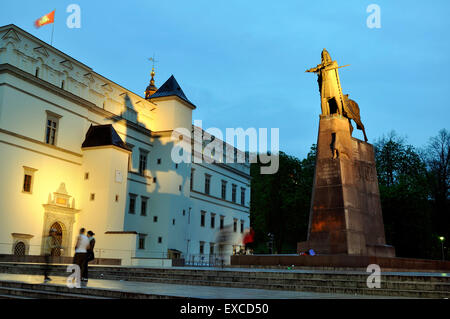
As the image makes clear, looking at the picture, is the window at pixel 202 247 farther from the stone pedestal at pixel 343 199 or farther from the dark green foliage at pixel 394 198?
the stone pedestal at pixel 343 199

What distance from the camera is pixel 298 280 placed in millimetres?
11273

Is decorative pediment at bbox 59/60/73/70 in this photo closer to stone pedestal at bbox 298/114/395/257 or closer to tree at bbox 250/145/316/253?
stone pedestal at bbox 298/114/395/257

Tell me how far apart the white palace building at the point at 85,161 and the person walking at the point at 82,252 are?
12.7m

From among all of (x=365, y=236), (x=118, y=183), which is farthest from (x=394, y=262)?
(x=118, y=183)

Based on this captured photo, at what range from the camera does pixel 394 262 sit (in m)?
15.6

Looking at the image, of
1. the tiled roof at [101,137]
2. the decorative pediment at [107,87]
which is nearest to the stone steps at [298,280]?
the tiled roof at [101,137]

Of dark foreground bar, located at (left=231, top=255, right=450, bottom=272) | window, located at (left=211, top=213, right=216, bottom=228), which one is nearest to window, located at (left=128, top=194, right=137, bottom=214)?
window, located at (left=211, top=213, right=216, bottom=228)

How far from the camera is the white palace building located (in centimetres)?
2695

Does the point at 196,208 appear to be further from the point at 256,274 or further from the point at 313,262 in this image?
the point at 256,274

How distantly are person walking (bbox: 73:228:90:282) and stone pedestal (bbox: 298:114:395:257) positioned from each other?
8417 mm

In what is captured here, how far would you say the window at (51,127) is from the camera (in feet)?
96.7

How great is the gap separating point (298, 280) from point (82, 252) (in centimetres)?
541

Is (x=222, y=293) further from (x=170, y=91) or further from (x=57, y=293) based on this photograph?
(x=170, y=91)
